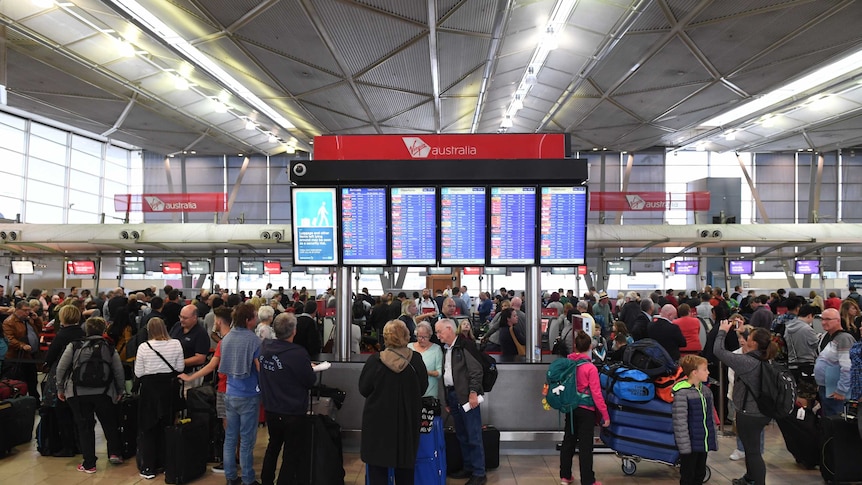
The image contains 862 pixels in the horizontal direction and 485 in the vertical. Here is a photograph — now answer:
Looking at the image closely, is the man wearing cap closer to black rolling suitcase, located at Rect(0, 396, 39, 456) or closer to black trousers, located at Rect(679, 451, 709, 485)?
black trousers, located at Rect(679, 451, 709, 485)

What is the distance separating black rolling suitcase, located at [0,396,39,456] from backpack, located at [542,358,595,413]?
5.88 m

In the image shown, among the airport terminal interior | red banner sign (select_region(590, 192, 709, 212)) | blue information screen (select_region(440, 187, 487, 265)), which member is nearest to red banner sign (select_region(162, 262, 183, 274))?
the airport terminal interior

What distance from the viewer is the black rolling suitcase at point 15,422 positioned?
21.2 feet

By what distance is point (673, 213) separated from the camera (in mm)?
30656

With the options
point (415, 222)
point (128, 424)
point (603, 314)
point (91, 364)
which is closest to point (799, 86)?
point (603, 314)

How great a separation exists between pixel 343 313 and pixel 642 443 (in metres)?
3.62

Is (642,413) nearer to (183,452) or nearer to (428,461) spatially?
(428,461)

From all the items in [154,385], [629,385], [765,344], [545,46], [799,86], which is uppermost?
[545,46]

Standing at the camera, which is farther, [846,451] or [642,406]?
[642,406]

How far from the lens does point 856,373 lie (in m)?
5.11

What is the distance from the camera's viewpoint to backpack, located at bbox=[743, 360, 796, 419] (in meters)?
5.10

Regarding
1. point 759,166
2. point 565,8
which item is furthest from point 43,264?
point 759,166

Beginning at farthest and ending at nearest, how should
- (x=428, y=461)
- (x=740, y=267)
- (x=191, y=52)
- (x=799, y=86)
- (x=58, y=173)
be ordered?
1. (x=58, y=173)
2. (x=740, y=267)
3. (x=799, y=86)
4. (x=191, y=52)
5. (x=428, y=461)

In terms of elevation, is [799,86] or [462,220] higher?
[799,86]
